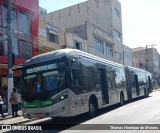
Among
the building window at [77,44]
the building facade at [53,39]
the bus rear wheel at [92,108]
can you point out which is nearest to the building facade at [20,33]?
the building facade at [53,39]

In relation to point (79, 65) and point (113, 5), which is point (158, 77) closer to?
point (113, 5)

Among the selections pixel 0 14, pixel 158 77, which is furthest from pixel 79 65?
pixel 158 77

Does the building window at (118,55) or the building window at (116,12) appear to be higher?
the building window at (116,12)

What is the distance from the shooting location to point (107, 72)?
17.8 meters

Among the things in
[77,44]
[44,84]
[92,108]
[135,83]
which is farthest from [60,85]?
[77,44]

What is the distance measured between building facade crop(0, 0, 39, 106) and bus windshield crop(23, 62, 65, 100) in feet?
30.0

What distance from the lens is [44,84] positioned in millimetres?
12102

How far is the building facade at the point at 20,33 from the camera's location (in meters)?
21.9

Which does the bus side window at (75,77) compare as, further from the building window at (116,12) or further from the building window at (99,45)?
the building window at (116,12)

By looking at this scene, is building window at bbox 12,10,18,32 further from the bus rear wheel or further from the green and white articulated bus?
the bus rear wheel

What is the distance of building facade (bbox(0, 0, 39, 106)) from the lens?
21859 mm

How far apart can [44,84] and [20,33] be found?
505 inches

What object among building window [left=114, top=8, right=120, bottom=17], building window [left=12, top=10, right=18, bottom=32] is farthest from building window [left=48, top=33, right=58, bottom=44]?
building window [left=114, top=8, right=120, bottom=17]

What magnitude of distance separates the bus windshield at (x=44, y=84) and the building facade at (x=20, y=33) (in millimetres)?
9133
